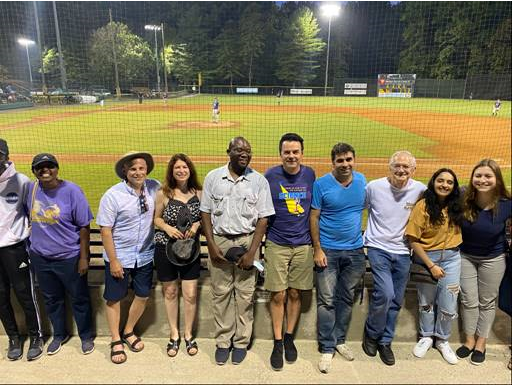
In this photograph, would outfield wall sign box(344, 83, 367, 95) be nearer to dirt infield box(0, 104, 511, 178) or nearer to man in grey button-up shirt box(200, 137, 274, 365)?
dirt infield box(0, 104, 511, 178)

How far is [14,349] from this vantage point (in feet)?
10.4

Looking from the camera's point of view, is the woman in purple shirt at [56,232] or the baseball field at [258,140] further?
the baseball field at [258,140]

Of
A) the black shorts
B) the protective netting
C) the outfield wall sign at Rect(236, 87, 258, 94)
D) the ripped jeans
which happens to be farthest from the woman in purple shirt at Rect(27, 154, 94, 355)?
the outfield wall sign at Rect(236, 87, 258, 94)

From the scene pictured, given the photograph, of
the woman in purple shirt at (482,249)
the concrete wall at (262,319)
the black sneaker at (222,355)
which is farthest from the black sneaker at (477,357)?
the black sneaker at (222,355)

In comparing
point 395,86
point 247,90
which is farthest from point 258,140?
point 247,90

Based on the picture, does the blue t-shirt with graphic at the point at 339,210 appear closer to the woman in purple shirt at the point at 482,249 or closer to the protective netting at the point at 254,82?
the woman in purple shirt at the point at 482,249

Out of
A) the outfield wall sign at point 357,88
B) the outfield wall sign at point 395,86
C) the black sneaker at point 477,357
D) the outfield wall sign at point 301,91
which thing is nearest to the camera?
the black sneaker at point 477,357

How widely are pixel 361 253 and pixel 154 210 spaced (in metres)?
1.68

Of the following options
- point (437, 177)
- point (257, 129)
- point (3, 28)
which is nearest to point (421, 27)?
point (257, 129)

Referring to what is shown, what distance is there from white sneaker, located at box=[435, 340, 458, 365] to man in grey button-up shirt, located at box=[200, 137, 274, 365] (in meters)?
1.66

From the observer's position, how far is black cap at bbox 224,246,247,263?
2917 mm

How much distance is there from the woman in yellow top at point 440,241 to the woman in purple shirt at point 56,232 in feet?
8.42

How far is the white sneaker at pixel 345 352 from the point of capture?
3139 millimetres

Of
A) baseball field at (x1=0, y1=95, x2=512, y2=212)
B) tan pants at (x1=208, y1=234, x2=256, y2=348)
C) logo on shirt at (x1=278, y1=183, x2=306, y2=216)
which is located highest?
logo on shirt at (x1=278, y1=183, x2=306, y2=216)
